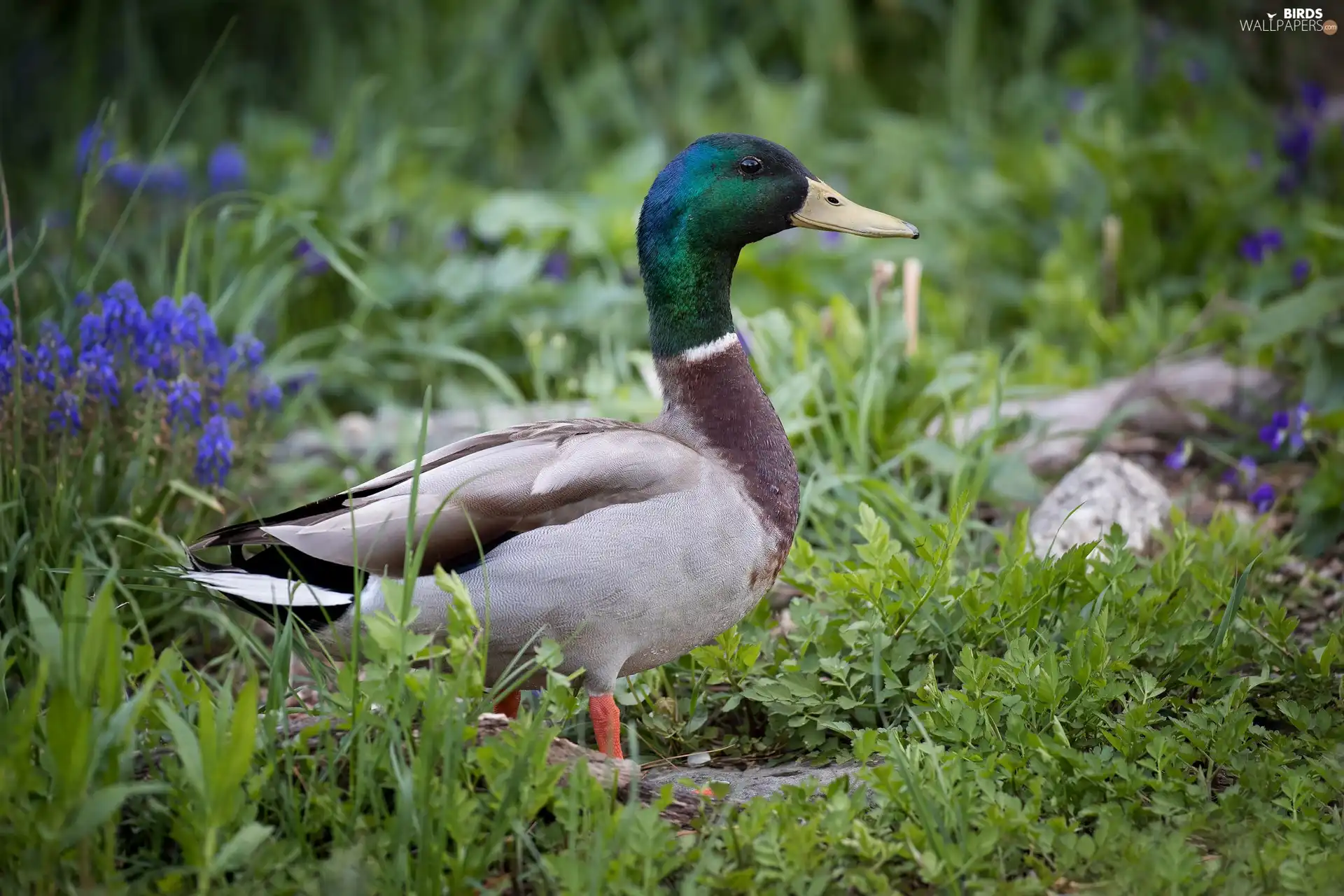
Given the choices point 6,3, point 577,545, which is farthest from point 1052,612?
point 6,3

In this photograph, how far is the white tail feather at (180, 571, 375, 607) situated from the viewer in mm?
2684

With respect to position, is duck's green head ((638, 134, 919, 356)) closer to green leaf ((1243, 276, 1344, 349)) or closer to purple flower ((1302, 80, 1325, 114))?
green leaf ((1243, 276, 1344, 349))

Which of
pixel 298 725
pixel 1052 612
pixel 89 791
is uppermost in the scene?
pixel 89 791

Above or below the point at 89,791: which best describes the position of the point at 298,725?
below

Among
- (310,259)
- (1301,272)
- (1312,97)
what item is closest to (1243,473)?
A: (1301,272)

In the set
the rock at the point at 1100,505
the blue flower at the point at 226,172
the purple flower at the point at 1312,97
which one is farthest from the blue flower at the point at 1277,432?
the blue flower at the point at 226,172

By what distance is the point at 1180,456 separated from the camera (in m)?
4.08

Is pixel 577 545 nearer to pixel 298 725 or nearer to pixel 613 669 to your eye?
pixel 613 669

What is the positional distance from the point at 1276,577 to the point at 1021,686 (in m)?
1.21

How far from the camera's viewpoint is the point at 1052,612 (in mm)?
3004

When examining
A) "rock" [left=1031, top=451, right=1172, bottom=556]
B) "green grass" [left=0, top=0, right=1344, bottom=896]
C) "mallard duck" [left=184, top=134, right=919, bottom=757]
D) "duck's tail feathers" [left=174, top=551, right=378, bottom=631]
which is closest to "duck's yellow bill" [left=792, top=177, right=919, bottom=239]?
"mallard duck" [left=184, top=134, right=919, bottom=757]

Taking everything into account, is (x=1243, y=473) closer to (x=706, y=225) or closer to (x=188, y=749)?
(x=706, y=225)

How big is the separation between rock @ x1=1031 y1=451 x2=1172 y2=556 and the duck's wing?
117cm

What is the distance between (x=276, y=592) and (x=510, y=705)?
514 millimetres
